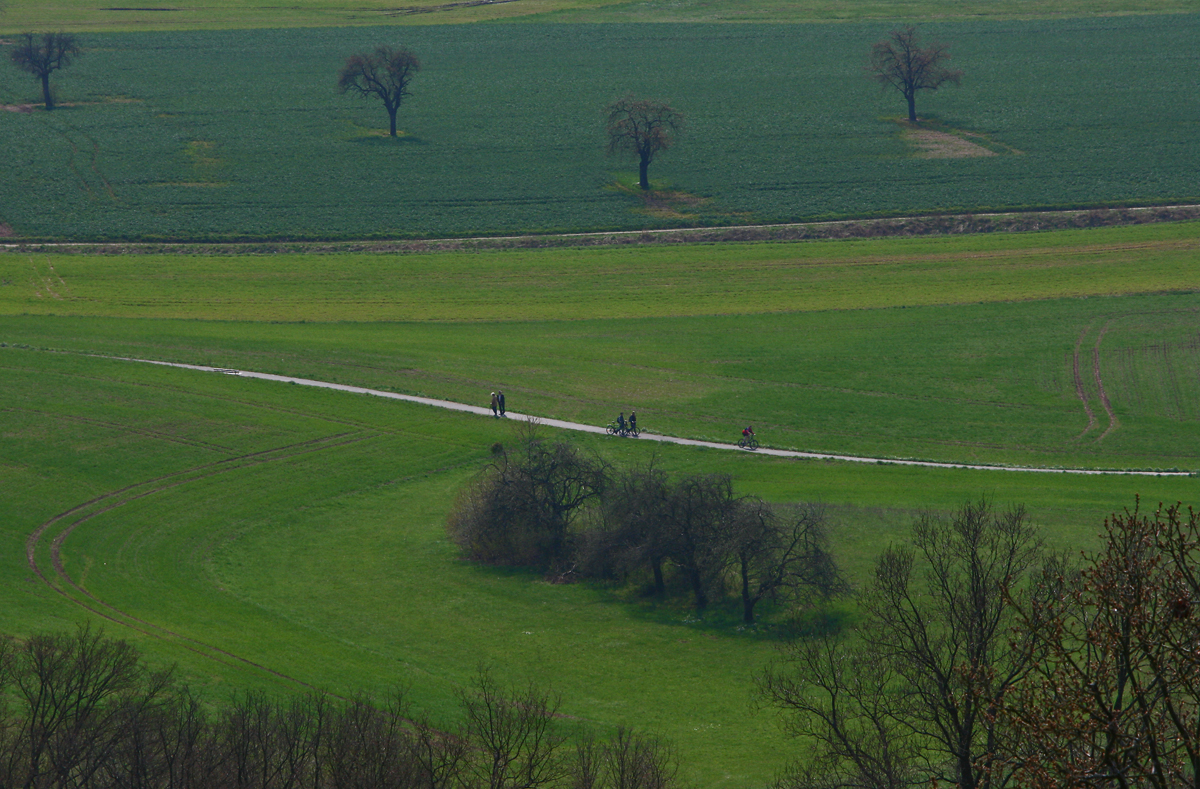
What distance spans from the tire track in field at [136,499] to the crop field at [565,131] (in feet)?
150

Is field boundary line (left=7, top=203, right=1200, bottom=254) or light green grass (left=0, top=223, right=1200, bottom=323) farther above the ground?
field boundary line (left=7, top=203, right=1200, bottom=254)

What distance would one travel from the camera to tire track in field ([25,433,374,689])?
37.4 m

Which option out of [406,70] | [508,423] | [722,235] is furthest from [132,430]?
[406,70]

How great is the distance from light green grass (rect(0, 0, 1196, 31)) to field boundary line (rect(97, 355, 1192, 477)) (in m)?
106

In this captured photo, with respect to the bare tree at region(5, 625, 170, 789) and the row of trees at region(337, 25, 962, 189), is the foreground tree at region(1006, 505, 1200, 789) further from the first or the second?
the row of trees at region(337, 25, 962, 189)

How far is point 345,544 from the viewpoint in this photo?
4950 centimetres

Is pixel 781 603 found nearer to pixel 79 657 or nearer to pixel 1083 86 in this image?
pixel 79 657

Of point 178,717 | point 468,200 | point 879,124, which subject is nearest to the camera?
point 178,717

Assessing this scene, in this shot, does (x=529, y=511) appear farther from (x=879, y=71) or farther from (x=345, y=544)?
(x=879, y=71)

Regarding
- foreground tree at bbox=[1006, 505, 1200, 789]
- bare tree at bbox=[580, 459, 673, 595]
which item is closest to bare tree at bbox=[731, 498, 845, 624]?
bare tree at bbox=[580, 459, 673, 595]

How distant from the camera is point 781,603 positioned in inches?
1666

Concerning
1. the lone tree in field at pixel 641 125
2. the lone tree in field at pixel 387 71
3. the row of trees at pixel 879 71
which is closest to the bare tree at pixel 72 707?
the lone tree in field at pixel 641 125

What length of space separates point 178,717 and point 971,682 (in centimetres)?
1870

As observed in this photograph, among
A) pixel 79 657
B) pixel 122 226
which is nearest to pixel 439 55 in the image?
pixel 122 226
